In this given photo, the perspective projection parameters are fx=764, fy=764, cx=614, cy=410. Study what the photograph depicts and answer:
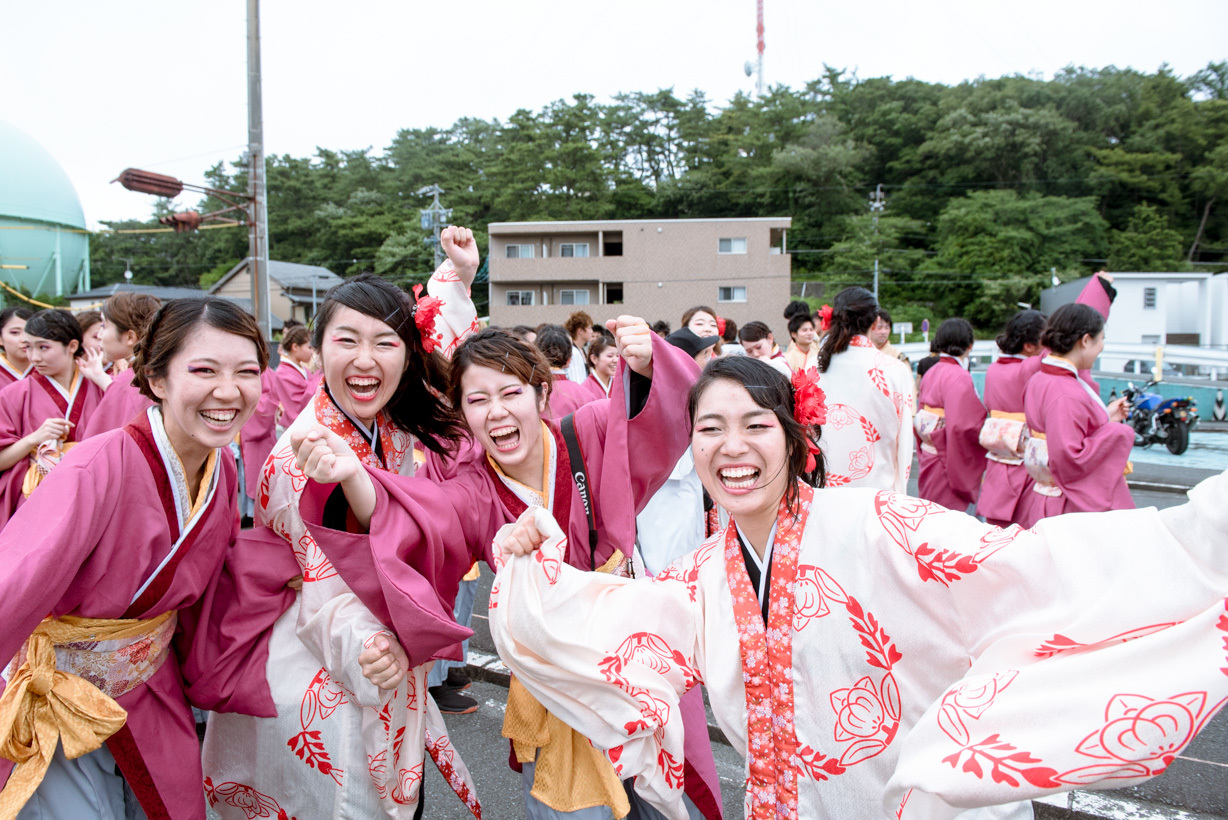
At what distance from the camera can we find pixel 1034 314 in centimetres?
588

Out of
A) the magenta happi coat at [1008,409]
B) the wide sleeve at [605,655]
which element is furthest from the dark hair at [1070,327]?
the wide sleeve at [605,655]

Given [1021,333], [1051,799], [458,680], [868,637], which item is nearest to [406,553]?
[868,637]

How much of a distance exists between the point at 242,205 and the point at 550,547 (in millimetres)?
11384

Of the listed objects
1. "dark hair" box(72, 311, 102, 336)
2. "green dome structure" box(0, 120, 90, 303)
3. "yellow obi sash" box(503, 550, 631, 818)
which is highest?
"green dome structure" box(0, 120, 90, 303)

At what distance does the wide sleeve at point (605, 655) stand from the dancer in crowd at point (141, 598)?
0.83 m

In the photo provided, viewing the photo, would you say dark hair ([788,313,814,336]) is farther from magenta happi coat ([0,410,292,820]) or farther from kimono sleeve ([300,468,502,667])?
magenta happi coat ([0,410,292,820])

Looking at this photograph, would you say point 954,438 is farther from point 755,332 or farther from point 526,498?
point 526,498

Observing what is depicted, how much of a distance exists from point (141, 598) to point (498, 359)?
43.8 inches

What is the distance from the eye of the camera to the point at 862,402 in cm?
461

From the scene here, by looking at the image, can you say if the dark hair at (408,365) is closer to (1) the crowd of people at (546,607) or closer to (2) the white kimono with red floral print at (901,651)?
(1) the crowd of people at (546,607)

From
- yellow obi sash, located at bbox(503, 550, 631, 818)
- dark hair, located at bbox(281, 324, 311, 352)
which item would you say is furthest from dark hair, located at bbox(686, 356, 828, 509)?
dark hair, located at bbox(281, 324, 311, 352)

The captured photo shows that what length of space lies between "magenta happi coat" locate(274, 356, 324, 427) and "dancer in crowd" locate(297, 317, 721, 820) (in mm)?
4884

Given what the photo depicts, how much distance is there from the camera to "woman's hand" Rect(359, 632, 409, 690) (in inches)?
76.3

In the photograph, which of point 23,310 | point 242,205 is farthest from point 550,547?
point 242,205
